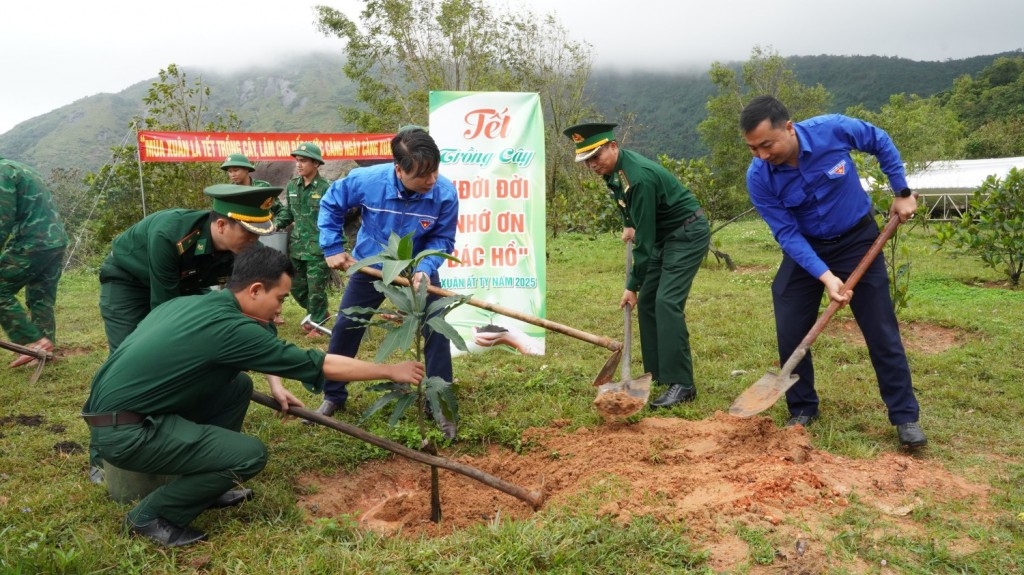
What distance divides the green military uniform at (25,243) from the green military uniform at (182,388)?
3190 millimetres

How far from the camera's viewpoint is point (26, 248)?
5.31 metres

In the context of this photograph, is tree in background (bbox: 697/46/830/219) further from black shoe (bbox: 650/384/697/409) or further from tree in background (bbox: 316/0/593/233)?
black shoe (bbox: 650/384/697/409)

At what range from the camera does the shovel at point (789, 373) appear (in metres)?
3.51

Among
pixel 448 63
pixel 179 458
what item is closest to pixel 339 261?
pixel 179 458

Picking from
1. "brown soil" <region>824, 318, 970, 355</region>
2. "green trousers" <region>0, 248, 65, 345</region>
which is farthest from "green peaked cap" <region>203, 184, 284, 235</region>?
"brown soil" <region>824, 318, 970, 355</region>

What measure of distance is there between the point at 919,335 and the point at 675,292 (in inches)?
117

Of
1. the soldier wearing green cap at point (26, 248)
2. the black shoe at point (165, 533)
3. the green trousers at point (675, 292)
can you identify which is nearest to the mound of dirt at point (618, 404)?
the green trousers at point (675, 292)

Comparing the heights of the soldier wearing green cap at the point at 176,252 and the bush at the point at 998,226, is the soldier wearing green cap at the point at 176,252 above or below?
above

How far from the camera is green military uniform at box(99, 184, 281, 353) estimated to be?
333 centimetres

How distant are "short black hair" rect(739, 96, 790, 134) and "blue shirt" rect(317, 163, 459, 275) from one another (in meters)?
1.72

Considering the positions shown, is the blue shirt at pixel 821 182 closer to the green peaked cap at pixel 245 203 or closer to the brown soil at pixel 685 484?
the brown soil at pixel 685 484

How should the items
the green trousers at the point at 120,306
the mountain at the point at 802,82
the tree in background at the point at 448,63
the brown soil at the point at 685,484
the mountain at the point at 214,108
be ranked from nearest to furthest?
the brown soil at the point at 685,484, the green trousers at the point at 120,306, the tree in background at the point at 448,63, the mountain at the point at 214,108, the mountain at the point at 802,82

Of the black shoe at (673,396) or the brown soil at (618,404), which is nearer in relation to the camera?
the brown soil at (618,404)

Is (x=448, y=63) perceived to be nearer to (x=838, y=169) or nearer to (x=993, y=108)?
(x=838, y=169)
